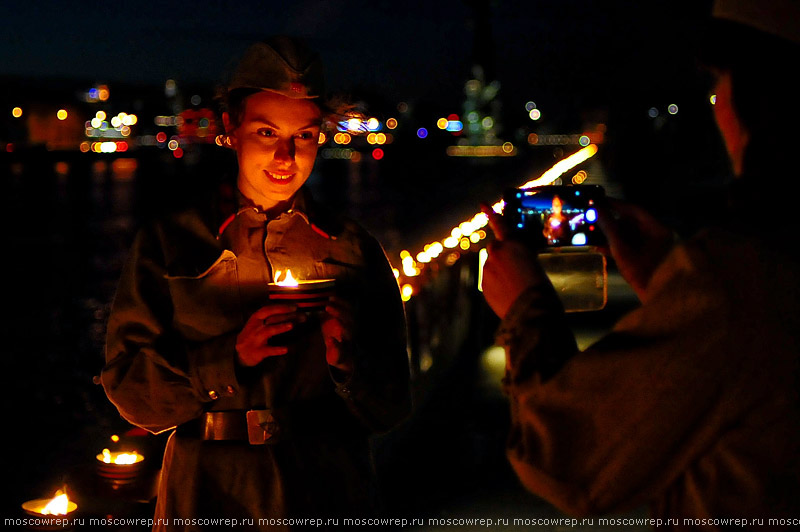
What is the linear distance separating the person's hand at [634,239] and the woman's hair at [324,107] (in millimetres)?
1097

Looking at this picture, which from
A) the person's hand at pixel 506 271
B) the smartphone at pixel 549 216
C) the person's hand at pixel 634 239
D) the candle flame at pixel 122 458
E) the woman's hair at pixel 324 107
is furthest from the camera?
the candle flame at pixel 122 458

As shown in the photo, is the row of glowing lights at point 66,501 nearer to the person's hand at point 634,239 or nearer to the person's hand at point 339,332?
the person's hand at point 339,332

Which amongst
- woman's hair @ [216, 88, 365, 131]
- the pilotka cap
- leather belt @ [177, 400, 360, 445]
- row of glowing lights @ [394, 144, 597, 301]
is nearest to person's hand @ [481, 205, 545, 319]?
leather belt @ [177, 400, 360, 445]

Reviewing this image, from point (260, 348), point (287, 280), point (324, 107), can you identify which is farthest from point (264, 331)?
point (324, 107)

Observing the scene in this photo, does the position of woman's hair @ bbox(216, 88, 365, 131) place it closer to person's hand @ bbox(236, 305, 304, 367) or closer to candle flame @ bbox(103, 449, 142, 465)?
person's hand @ bbox(236, 305, 304, 367)

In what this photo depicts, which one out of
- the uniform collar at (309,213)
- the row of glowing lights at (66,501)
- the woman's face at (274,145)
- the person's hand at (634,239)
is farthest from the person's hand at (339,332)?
the row of glowing lights at (66,501)

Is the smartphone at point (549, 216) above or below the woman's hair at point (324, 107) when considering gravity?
below

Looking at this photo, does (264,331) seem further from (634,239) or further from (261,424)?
(634,239)

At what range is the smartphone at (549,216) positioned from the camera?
208cm

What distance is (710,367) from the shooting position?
1633 mm

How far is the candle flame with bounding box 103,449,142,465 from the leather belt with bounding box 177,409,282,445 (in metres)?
2.14

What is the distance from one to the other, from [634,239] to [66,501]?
11.4 ft

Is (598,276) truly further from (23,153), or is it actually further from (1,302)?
(23,153)

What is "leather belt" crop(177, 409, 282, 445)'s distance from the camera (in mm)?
2670
